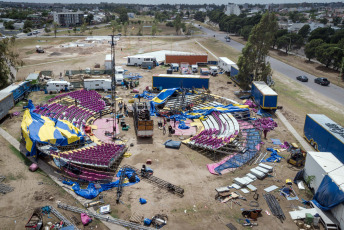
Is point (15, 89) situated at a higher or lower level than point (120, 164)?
higher

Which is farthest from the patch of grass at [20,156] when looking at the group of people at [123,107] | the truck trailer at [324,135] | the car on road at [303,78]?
the car on road at [303,78]

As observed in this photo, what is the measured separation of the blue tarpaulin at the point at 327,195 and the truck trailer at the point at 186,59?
164 ft

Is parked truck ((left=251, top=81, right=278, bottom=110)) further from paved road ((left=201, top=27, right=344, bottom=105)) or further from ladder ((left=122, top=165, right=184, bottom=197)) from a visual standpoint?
ladder ((left=122, top=165, right=184, bottom=197))

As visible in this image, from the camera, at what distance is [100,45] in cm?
8944

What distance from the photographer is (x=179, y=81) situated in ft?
155

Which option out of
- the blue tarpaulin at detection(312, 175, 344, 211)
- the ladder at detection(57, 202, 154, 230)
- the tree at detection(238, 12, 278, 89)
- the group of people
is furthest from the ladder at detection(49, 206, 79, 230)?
the tree at detection(238, 12, 278, 89)

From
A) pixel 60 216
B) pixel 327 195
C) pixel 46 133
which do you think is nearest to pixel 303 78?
pixel 327 195

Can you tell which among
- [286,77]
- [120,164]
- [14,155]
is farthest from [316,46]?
[14,155]

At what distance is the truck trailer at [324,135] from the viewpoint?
25.5m

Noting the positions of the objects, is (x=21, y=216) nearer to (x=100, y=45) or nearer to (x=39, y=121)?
(x=39, y=121)

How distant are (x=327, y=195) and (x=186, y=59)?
5120cm

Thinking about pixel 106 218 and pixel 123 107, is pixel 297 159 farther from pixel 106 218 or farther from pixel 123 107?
pixel 123 107

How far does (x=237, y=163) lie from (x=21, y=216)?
727 inches

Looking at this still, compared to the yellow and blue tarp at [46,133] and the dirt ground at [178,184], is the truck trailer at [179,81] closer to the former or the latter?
the dirt ground at [178,184]
